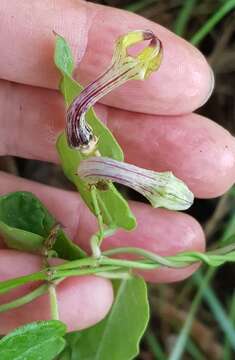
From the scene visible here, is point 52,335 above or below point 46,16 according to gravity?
below

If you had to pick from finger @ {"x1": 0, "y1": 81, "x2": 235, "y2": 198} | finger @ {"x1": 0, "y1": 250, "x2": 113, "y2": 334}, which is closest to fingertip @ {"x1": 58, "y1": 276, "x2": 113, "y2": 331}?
finger @ {"x1": 0, "y1": 250, "x2": 113, "y2": 334}

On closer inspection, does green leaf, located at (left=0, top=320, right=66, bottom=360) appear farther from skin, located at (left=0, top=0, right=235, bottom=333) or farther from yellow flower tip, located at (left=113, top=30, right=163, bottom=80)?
yellow flower tip, located at (left=113, top=30, right=163, bottom=80)

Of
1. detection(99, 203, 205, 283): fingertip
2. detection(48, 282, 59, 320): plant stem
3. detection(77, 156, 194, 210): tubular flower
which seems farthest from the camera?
detection(99, 203, 205, 283): fingertip

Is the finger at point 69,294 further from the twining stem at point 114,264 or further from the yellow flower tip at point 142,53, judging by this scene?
the yellow flower tip at point 142,53

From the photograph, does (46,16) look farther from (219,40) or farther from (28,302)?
(219,40)

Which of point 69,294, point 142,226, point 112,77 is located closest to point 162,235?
point 142,226

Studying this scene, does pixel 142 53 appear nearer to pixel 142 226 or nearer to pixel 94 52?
pixel 94 52

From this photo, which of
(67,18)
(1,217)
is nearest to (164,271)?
(1,217)
